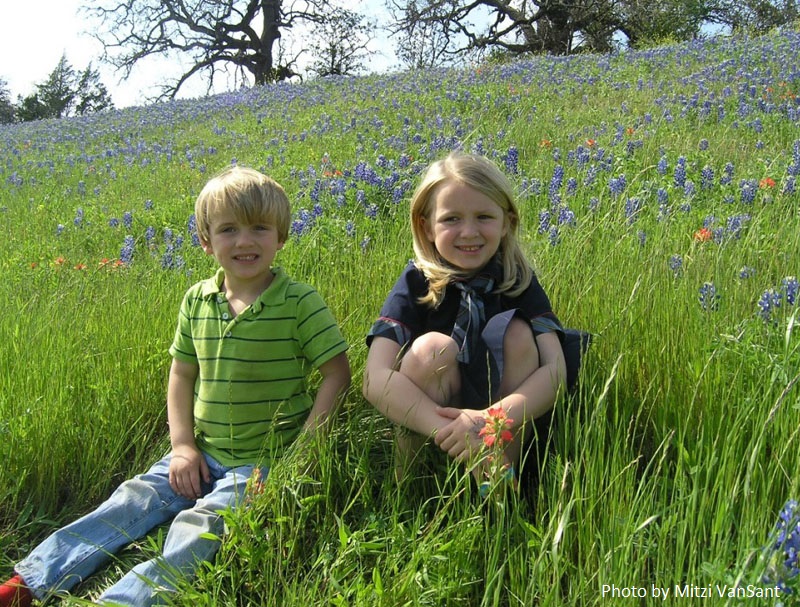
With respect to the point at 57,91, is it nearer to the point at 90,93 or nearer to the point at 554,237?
the point at 90,93

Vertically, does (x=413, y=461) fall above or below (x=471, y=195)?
below

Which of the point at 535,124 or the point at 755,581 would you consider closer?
the point at 755,581

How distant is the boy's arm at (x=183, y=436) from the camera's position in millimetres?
2324

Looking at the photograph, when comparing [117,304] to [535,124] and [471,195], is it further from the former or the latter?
[535,124]

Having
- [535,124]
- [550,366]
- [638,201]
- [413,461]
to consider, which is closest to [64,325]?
[413,461]

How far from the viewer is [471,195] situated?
7.45 ft

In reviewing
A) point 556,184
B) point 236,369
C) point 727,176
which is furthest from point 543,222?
point 236,369

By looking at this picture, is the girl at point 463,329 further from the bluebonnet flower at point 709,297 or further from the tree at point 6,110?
the tree at point 6,110

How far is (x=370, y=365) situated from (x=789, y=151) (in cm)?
397

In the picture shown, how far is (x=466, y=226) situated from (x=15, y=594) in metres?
1.72

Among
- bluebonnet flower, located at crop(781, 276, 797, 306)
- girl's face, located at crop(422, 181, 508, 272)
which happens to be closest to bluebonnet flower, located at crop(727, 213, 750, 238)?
bluebonnet flower, located at crop(781, 276, 797, 306)

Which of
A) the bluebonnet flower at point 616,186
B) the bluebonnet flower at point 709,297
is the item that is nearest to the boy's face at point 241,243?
the bluebonnet flower at point 709,297

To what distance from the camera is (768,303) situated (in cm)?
205

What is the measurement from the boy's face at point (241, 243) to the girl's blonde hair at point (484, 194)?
51 cm
